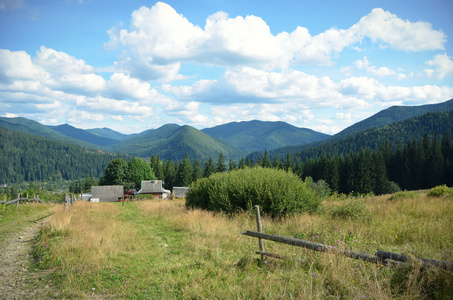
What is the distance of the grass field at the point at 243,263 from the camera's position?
5.24m

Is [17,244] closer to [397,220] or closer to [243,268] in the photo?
[243,268]

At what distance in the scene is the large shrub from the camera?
14.2 metres

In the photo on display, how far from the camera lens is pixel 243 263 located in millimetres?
7250

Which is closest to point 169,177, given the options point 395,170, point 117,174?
point 117,174

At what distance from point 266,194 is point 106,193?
5668 cm

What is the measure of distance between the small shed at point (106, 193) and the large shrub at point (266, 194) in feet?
169

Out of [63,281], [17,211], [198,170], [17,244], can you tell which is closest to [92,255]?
[63,281]

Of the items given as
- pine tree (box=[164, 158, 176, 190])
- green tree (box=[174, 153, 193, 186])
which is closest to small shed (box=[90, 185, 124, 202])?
green tree (box=[174, 153, 193, 186])

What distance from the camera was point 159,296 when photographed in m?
5.79

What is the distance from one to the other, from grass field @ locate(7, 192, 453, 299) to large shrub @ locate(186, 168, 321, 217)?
8.04 feet

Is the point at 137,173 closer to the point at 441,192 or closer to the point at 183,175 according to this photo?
the point at 183,175

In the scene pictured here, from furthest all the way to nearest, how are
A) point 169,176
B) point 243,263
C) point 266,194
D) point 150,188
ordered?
point 169,176
point 150,188
point 266,194
point 243,263

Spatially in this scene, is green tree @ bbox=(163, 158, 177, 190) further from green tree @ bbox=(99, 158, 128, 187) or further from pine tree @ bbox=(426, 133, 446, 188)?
pine tree @ bbox=(426, 133, 446, 188)

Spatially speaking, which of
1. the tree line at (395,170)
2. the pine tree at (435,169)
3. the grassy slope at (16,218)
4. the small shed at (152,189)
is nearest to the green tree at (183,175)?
the small shed at (152,189)
